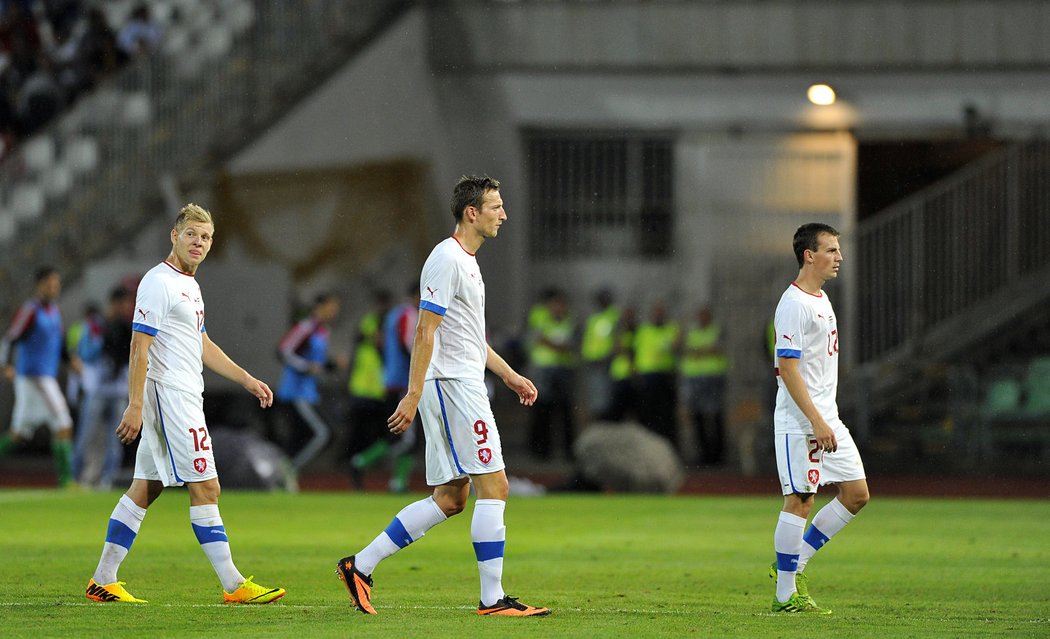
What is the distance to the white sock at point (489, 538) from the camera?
27.8 ft

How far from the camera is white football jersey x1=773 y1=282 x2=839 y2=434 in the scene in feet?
28.9

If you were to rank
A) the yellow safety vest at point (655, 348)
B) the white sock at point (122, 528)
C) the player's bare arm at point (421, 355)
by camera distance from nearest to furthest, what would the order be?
1. the player's bare arm at point (421, 355)
2. the white sock at point (122, 528)
3. the yellow safety vest at point (655, 348)

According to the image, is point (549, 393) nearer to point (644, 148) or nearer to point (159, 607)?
point (644, 148)

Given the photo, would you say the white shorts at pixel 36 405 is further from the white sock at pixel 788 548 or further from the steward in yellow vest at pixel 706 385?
the white sock at pixel 788 548

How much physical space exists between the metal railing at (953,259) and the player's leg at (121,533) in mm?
15506

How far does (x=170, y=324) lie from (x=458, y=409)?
1523 millimetres

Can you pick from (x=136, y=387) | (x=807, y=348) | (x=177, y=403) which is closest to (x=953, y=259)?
(x=807, y=348)

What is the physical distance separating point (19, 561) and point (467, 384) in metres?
4.29

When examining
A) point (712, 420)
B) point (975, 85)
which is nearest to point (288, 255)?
point (712, 420)

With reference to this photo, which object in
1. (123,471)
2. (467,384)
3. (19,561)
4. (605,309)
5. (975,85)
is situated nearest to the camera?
→ (467,384)

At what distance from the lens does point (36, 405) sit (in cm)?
1808

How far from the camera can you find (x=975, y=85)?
24.4 meters

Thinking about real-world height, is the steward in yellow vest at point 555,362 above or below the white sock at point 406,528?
above

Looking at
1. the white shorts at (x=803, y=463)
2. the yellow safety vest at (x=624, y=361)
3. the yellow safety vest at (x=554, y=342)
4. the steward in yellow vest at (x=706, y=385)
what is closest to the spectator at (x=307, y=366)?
the yellow safety vest at (x=554, y=342)
